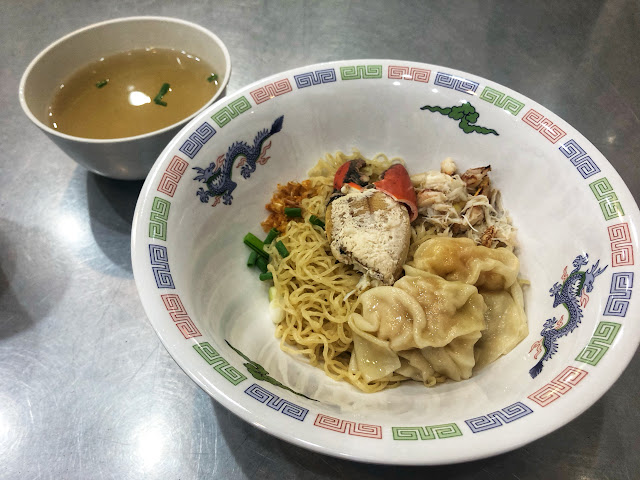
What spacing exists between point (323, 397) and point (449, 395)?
0.47 m

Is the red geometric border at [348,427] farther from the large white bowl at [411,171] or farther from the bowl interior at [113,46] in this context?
the bowl interior at [113,46]

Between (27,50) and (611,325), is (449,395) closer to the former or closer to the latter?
(611,325)

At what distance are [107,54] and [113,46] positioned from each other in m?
0.06

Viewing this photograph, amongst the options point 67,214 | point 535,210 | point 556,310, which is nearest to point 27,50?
point 67,214

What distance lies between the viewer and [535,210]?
6.59 feet

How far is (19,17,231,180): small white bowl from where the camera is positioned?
6.72ft

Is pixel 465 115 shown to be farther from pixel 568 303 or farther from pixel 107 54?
pixel 107 54

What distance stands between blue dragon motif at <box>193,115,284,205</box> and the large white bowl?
1 centimetres

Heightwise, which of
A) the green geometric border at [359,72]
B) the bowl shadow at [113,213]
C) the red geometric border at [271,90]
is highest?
the green geometric border at [359,72]

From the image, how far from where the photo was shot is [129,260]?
2400 mm

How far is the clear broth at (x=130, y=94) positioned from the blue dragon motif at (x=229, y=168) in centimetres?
54

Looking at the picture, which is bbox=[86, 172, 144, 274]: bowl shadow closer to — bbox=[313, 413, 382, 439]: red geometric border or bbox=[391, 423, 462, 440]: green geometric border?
bbox=[313, 413, 382, 439]: red geometric border

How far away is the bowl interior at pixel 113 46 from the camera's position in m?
2.35

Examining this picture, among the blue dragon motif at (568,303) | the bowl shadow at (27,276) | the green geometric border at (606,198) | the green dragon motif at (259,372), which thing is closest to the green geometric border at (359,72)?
the green geometric border at (606,198)
